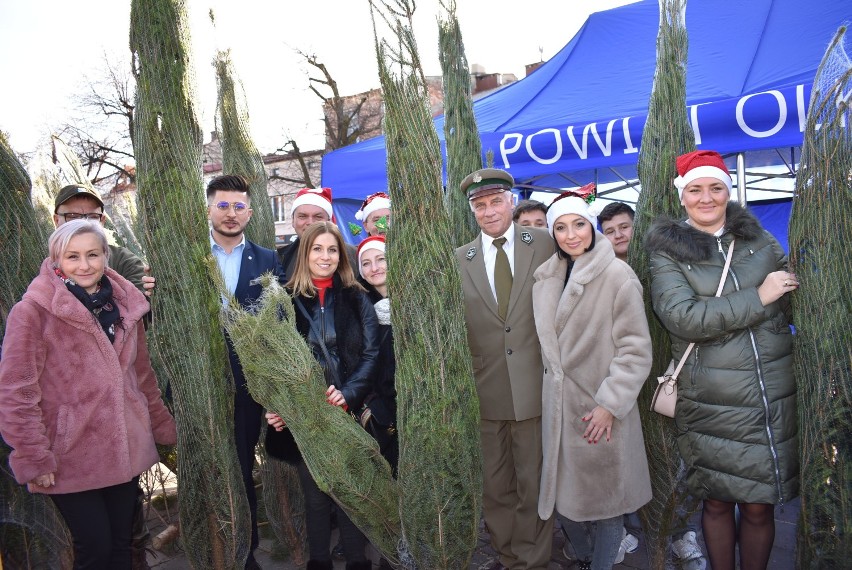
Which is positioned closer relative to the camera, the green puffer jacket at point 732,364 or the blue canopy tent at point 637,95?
the green puffer jacket at point 732,364

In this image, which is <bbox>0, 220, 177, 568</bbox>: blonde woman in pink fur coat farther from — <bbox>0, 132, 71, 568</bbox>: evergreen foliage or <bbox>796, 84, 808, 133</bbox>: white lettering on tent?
<bbox>796, 84, 808, 133</bbox>: white lettering on tent

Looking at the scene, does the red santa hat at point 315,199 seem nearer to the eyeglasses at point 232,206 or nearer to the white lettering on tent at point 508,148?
the eyeglasses at point 232,206

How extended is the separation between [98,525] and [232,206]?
5.64 feet

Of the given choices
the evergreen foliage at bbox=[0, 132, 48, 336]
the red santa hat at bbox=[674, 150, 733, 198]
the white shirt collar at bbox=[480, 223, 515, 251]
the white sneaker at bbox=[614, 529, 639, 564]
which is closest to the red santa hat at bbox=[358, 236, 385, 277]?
the white shirt collar at bbox=[480, 223, 515, 251]

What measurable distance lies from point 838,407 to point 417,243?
183 centimetres

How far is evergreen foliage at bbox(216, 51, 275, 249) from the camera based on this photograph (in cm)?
421

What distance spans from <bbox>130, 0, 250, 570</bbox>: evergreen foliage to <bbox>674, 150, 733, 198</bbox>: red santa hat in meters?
2.27

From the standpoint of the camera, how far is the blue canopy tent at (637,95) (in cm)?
455

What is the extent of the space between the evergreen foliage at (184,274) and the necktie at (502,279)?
1448 millimetres

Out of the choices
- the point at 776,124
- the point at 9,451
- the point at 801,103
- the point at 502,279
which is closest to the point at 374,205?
the point at 502,279

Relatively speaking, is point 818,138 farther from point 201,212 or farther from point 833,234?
point 201,212

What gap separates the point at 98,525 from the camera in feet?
8.53

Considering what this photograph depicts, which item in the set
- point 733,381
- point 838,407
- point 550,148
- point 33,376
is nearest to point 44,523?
point 33,376

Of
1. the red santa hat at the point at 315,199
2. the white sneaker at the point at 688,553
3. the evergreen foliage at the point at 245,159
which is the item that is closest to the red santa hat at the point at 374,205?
the red santa hat at the point at 315,199
